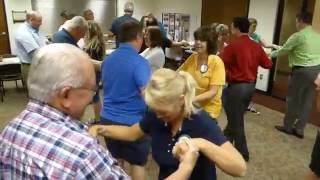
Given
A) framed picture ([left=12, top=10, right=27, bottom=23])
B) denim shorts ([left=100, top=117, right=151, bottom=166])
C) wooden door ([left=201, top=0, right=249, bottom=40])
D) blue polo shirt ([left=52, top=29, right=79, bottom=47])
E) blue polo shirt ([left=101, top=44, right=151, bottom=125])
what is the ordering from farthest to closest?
framed picture ([left=12, top=10, right=27, bottom=23]), wooden door ([left=201, top=0, right=249, bottom=40]), blue polo shirt ([left=52, top=29, right=79, bottom=47]), denim shorts ([left=100, top=117, right=151, bottom=166]), blue polo shirt ([left=101, top=44, right=151, bottom=125])

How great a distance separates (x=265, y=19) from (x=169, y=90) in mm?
5077

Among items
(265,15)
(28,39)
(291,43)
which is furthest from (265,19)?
(28,39)

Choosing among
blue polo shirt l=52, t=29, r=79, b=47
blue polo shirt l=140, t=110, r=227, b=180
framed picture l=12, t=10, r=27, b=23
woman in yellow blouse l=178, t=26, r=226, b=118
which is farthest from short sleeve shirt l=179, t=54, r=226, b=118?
framed picture l=12, t=10, r=27, b=23

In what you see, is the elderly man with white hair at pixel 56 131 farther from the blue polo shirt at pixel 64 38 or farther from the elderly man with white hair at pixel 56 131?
the blue polo shirt at pixel 64 38

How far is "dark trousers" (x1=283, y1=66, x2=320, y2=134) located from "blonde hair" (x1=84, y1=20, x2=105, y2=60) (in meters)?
2.36

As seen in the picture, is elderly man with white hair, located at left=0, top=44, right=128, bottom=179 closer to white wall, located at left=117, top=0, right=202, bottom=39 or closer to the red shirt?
the red shirt

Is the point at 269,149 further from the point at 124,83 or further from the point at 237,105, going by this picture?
the point at 124,83

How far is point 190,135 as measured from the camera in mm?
1442

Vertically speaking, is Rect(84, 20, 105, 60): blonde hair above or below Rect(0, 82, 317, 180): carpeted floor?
above

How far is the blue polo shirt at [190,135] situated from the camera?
1.42 meters

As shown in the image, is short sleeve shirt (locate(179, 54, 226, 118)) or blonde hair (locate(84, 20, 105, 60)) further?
blonde hair (locate(84, 20, 105, 60))

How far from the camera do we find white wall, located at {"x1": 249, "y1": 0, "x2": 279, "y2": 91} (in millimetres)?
5805

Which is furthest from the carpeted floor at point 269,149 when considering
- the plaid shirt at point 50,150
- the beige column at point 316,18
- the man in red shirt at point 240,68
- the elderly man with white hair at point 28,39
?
the plaid shirt at point 50,150

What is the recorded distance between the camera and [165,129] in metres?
1.53
